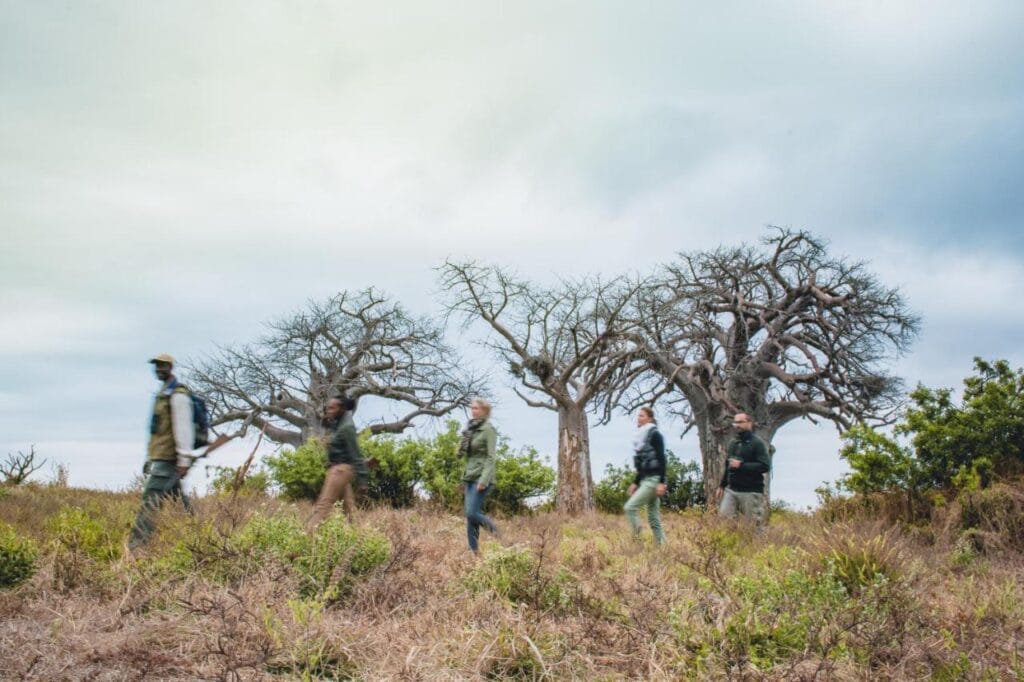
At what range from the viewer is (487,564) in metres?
6.66

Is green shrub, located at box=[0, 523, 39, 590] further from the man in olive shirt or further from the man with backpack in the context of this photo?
the man in olive shirt

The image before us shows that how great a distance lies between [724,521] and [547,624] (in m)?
6.42

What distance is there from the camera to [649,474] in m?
10.6

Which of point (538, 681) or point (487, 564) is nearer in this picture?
point (538, 681)

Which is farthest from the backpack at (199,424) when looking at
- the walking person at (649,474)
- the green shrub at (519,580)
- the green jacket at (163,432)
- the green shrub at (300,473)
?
the green shrub at (300,473)

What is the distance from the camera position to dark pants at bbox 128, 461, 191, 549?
7.97 m

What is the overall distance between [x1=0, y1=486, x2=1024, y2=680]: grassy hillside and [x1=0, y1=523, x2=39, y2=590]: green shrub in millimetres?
27

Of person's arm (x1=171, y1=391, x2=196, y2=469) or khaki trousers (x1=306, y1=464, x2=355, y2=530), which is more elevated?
person's arm (x1=171, y1=391, x2=196, y2=469)

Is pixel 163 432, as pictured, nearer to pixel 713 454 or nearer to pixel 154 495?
pixel 154 495

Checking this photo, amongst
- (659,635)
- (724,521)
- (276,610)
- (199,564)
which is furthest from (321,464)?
(659,635)

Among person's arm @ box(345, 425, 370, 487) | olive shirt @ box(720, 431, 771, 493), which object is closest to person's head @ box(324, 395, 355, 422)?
person's arm @ box(345, 425, 370, 487)

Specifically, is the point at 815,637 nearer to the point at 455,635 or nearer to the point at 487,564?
the point at 455,635

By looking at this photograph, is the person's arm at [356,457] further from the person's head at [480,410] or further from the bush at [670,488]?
the bush at [670,488]

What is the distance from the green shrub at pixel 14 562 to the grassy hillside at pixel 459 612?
0.03m
